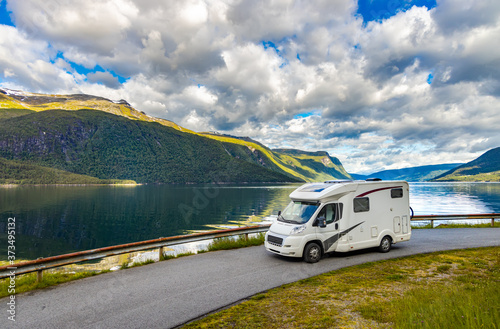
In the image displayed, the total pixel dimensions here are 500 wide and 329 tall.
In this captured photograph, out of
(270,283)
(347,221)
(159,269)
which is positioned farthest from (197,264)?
(347,221)

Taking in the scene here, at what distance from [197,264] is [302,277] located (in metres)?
4.05

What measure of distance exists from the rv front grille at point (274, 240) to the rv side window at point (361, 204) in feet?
11.4

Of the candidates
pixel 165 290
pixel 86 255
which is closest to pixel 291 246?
pixel 165 290

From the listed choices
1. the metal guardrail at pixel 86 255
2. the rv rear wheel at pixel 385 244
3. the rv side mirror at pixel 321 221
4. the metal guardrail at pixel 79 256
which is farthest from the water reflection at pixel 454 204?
the metal guardrail at pixel 79 256

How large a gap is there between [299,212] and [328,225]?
1227 millimetres

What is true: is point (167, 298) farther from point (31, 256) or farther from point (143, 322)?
Answer: point (31, 256)

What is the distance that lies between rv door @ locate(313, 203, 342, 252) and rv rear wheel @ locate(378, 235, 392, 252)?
2.73m

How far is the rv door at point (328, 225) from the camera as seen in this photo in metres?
10.7

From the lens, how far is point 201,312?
635 cm

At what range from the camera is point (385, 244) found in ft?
40.7

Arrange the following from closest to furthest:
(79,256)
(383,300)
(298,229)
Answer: (383,300)
(79,256)
(298,229)

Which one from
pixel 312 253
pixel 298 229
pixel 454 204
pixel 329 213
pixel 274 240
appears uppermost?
pixel 329 213

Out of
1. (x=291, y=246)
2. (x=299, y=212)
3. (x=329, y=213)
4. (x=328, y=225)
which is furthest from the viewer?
(x=299, y=212)

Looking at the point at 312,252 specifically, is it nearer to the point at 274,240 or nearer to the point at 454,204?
the point at 274,240
